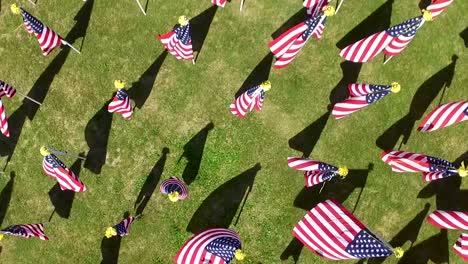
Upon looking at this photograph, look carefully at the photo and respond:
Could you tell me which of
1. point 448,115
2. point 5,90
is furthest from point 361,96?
point 5,90

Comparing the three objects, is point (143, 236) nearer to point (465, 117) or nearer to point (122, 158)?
point (122, 158)

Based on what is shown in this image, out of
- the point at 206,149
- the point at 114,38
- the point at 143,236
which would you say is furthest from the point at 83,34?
the point at 143,236

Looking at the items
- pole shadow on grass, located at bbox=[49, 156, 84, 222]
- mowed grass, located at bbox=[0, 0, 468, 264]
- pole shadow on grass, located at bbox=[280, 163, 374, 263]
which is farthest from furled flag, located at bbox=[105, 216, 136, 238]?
pole shadow on grass, located at bbox=[280, 163, 374, 263]

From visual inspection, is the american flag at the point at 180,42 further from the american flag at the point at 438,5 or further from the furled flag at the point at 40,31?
the american flag at the point at 438,5

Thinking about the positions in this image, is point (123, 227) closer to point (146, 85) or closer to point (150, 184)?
point (150, 184)

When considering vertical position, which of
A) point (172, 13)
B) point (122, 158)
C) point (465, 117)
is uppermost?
point (172, 13)

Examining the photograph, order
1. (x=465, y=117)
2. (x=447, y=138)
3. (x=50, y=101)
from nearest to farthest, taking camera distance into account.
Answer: (x=465, y=117)
(x=447, y=138)
(x=50, y=101)

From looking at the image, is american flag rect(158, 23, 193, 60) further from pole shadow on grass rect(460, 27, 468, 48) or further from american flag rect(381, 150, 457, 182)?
pole shadow on grass rect(460, 27, 468, 48)

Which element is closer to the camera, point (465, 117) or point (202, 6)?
point (465, 117)
